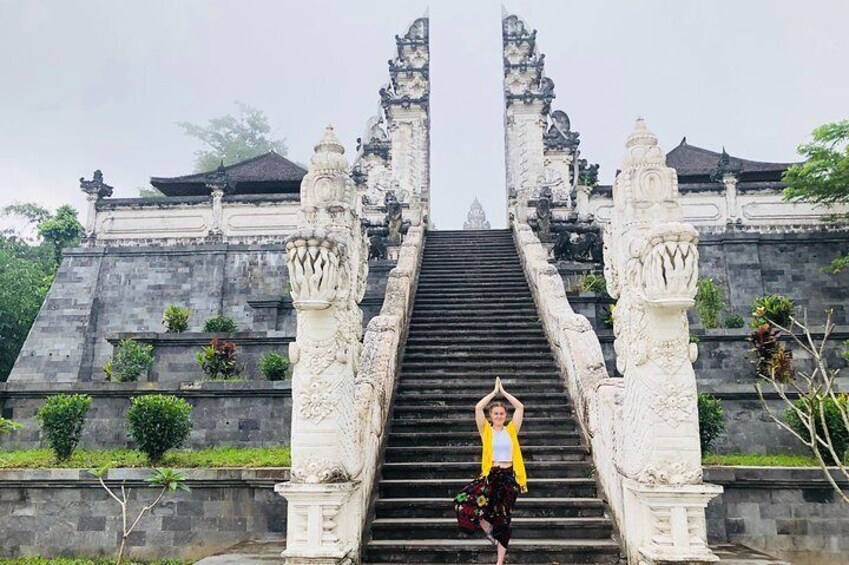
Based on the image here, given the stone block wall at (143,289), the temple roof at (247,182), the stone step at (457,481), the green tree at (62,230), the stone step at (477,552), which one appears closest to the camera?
the stone step at (477,552)

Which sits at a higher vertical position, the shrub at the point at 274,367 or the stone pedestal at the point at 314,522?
the shrub at the point at 274,367

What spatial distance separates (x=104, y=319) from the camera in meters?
16.8

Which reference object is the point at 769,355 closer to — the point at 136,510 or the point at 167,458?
the point at 167,458

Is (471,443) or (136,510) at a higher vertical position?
(471,443)

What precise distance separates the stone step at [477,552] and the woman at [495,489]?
0.81 meters

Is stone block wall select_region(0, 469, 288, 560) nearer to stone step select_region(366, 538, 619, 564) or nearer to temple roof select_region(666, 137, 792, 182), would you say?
stone step select_region(366, 538, 619, 564)

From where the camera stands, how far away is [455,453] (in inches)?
276

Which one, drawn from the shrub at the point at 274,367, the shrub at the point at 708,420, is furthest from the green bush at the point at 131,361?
the shrub at the point at 708,420

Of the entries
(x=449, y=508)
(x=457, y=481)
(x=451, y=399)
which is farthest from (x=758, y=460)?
(x=449, y=508)

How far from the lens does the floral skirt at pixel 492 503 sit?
15.9 feet

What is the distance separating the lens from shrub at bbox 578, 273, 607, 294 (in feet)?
39.5

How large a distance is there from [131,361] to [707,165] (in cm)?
1846

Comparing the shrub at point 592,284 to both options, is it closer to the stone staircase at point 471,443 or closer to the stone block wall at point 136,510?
the stone staircase at point 471,443

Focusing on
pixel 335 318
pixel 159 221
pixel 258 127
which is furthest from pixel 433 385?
pixel 258 127
